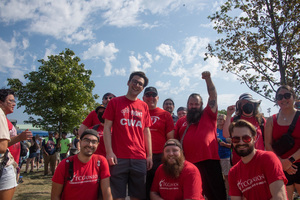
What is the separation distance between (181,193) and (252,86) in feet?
29.1

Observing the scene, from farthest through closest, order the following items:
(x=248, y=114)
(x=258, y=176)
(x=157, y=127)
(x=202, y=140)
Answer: (x=157, y=127), (x=248, y=114), (x=202, y=140), (x=258, y=176)

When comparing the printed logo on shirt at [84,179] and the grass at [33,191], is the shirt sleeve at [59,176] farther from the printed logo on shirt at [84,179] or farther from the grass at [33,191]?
the grass at [33,191]

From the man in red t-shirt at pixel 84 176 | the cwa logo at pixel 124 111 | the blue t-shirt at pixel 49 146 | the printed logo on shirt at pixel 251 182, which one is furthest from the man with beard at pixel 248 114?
the blue t-shirt at pixel 49 146

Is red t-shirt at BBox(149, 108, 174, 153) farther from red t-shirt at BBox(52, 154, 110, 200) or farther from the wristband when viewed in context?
the wristband

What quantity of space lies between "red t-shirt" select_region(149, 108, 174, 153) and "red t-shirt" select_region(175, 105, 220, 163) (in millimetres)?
448

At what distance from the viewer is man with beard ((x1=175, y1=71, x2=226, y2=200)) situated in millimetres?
3580

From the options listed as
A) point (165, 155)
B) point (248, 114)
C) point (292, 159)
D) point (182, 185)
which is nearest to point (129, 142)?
point (165, 155)

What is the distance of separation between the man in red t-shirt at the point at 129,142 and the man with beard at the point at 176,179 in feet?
0.75

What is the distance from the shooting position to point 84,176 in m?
3.28

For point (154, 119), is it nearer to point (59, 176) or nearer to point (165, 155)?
point (165, 155)

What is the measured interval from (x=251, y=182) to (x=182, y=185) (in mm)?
966

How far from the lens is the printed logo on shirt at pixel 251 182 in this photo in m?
2.64

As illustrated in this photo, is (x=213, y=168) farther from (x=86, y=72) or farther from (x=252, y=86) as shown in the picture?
(x=86, y=72)

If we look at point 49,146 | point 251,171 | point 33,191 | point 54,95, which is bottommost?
point 33,191
